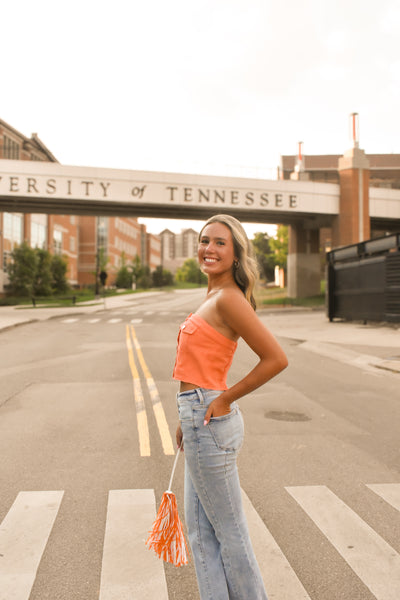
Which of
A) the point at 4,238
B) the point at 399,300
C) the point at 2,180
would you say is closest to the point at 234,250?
the point at 399,300

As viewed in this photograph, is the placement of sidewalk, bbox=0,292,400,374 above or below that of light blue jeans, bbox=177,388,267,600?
below

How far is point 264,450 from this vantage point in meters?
5.98

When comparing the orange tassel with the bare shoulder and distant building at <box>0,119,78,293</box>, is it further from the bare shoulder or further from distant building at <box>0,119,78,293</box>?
distant building at <box>0,119,78,293</box>

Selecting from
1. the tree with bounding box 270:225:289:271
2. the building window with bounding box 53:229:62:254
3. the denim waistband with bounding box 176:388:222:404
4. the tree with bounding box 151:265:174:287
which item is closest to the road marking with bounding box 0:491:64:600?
the denim waistband with bounding box 176:388:222:404

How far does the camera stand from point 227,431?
2.45m

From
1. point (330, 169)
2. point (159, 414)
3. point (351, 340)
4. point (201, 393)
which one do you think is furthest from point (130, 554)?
point (330, 169)

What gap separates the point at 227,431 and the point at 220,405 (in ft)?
0.47

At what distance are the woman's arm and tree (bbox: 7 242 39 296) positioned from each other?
53.7m

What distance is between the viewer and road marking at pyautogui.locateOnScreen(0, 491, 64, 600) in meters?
3.17

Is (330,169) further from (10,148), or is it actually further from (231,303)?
(231,303)

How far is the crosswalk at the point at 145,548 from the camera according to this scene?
10.2 feet

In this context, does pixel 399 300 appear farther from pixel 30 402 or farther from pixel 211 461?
pixel 211 461

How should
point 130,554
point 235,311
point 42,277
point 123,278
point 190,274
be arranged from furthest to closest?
point 190,274 → point 123,278 → point 42,277 → point 130,554 → point 235,311

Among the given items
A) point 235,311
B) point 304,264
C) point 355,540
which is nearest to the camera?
Answer: point 235,311
